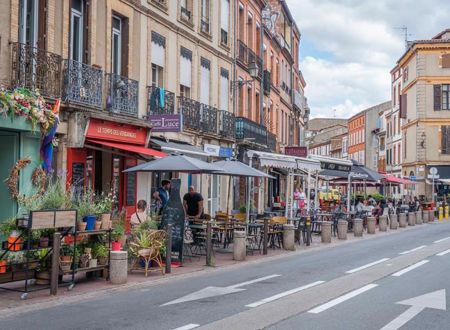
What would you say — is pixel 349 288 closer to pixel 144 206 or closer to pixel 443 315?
pixel 443 315

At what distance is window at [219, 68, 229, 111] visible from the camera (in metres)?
27.6

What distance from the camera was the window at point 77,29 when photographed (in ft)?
55.1

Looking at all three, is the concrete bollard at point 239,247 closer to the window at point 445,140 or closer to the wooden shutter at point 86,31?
the wooden shutter at point 86,31

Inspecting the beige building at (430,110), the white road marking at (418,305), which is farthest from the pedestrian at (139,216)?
the beige building at (430,110)

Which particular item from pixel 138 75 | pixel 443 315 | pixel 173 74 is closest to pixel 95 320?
pixel 443 315

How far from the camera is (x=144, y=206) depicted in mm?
13508

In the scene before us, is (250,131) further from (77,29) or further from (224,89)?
(77,29)

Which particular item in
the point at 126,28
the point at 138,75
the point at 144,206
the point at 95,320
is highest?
the point at 126,28

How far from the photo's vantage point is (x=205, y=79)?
2575 centimetres

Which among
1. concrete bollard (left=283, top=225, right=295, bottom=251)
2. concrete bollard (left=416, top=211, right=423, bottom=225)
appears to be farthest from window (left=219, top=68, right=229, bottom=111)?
concrete bollard (left=416, top=211, right=423, bottom=225)

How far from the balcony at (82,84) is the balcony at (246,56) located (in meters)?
13.5

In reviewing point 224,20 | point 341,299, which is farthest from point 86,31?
point 224,20

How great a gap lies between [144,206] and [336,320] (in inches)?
247

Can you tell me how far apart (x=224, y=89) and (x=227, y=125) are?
68.7 inches
